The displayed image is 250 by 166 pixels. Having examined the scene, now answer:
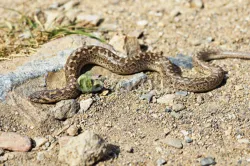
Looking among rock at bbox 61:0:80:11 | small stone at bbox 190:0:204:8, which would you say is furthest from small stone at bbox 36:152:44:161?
small stone at bbox 190:0:204:8

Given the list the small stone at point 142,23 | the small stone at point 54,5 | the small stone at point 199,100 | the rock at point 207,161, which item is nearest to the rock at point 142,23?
the small stone at point 142,23

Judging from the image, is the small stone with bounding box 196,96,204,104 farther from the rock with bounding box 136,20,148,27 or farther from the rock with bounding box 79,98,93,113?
the rock with bounding box 136,20,148,27

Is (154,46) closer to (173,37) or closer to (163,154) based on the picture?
(173,37)

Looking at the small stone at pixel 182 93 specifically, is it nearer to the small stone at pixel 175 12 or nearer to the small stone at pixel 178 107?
the small stone at pixel 178 107

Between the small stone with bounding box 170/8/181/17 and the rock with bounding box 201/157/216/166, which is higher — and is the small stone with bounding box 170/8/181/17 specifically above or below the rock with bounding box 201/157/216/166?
above

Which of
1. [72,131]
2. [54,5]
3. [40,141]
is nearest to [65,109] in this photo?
[72,131]

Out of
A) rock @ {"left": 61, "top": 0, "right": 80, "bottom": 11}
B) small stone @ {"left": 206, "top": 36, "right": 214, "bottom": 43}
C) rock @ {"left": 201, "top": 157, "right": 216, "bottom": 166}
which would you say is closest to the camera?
rock @ {"left": 201, "top": 157, "right": 216, "bottom": 166}

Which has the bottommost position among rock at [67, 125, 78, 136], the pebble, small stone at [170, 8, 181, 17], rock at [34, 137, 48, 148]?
the pebble
